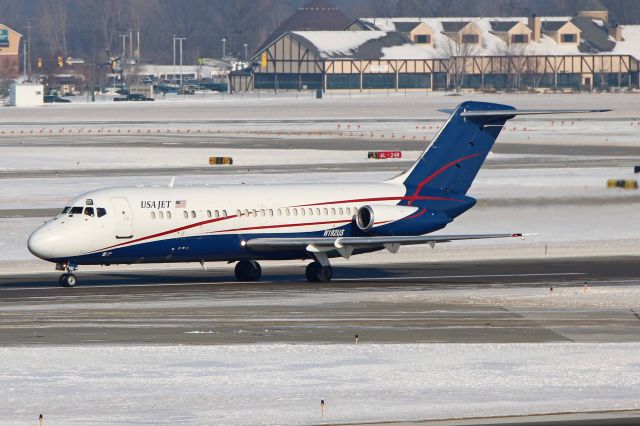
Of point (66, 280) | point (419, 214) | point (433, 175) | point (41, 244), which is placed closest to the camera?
point (41, 244)

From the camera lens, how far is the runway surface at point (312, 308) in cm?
3241

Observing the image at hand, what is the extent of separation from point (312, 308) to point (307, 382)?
397 inches

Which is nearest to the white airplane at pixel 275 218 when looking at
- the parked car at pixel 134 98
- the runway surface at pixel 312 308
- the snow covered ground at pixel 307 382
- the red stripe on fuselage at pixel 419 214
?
the red stripe on fuselage at pixel 419 214

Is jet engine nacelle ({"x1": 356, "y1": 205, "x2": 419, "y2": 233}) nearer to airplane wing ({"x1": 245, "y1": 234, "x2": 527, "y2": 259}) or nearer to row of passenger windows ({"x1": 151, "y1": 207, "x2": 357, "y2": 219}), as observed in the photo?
row of passenger windows ({"x1": 151, "y1": 207, "x2": 357, "y2": 219})

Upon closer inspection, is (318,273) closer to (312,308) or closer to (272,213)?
(272,213)

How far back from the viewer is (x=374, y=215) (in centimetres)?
4306

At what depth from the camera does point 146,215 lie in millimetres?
40594

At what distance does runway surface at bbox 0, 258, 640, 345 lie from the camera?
32406mm

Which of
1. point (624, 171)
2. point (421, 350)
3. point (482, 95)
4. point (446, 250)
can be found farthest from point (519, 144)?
point (482, 95)

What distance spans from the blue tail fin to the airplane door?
9423mm

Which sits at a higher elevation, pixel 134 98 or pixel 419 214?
pixel 419 214

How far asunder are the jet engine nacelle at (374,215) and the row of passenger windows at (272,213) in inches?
13.0

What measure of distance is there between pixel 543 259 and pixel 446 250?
156 inches

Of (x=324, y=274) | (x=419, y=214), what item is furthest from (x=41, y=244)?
(x=419, y=214)
